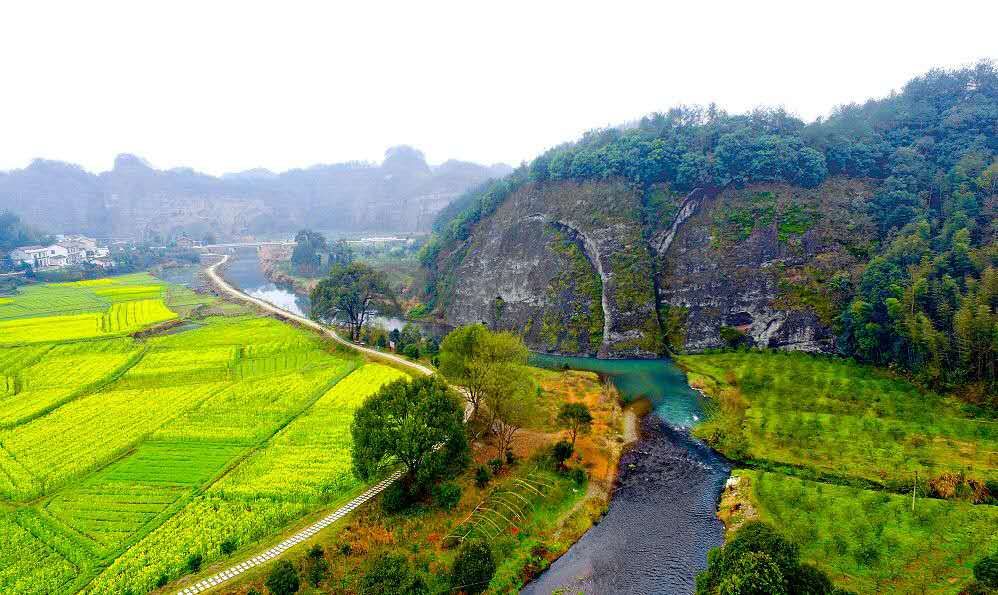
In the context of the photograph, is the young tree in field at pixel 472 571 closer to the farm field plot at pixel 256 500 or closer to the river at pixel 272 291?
the farm field plot at pixel 256 500

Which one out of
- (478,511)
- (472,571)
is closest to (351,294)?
(478,511)

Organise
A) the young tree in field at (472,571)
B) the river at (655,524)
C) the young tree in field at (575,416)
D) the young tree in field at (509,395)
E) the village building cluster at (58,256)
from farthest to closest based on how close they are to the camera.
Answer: the village building cluster at (58,256)
the young tree in field at (575,416)
the young tree in field at (509,395)
the river at (655,524)
the young tree in field at (472,571)

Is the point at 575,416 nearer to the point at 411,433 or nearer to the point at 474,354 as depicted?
the point at 474,354

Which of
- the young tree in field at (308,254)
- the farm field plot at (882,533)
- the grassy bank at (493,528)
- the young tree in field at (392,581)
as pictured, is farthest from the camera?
the young tree in field at (308,254)

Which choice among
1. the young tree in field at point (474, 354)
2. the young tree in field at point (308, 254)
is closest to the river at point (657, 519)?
the young tree in field at point (474, 354)

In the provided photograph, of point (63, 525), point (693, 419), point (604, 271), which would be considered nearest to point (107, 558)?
point (63, 525)

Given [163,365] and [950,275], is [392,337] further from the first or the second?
[950,275]
